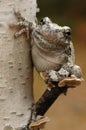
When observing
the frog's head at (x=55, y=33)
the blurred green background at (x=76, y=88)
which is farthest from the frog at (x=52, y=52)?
→ the blurred green background at (x=76, y=88)

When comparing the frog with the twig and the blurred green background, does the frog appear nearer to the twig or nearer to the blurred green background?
the twig

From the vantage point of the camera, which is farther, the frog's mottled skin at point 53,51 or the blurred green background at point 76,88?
the blurred green background at point 76,88

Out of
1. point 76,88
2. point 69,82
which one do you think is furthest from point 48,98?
point 76,88

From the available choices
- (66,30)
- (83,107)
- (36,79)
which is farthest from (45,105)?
(36,79)

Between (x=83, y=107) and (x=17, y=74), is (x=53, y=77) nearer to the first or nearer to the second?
(x=17, y=74)

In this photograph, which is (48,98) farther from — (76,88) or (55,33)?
(76,88)


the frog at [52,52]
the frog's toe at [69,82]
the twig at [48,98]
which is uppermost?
the frog at [52,52]

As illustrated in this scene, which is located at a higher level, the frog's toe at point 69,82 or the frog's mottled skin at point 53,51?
the frog's mottled skin at point 53,51

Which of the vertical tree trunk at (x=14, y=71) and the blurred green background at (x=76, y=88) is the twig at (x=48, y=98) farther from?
the blurred green background at (x=76, y=88)
